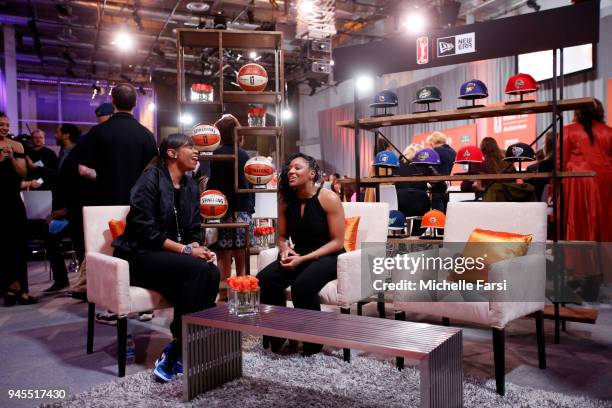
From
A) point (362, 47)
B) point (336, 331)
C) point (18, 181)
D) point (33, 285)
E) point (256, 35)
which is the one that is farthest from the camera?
point (33, 285)

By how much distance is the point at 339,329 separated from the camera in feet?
6.43

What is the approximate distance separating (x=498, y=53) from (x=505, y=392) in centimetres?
231

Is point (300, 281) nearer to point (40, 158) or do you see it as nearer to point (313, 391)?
point (313, 391)

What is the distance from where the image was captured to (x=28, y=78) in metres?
13.6

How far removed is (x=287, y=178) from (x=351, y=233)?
55 cm

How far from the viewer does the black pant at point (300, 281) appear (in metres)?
2.84

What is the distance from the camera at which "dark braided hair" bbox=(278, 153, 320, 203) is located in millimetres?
3135

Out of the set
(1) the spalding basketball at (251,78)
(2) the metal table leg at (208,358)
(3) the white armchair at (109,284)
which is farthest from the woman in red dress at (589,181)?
(3) the white armchair at (109,284)

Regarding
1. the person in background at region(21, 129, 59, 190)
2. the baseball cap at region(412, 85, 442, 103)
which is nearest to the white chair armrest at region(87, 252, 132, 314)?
the baseball cap at region(412, 85, 442, 103)

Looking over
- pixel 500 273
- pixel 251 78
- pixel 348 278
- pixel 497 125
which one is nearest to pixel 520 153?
pixel 500 273

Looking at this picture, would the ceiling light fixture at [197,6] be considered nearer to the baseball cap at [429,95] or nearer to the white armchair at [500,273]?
the baseball cap at [429,95]

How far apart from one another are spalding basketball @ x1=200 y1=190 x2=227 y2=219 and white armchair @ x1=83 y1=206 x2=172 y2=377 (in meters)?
0.64

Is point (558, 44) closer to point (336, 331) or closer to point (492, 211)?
point (492, 211)

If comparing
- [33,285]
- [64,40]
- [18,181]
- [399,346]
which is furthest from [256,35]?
[64,40]
